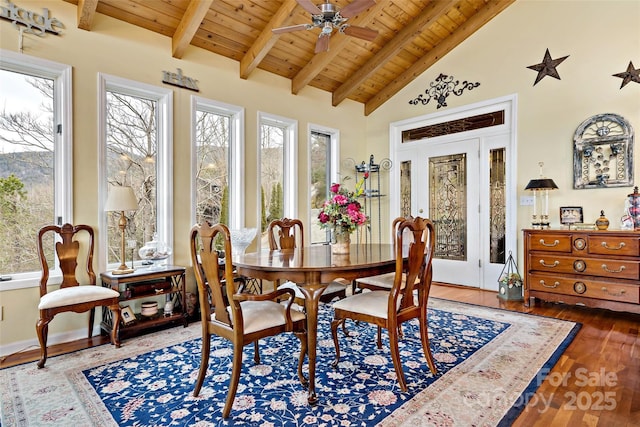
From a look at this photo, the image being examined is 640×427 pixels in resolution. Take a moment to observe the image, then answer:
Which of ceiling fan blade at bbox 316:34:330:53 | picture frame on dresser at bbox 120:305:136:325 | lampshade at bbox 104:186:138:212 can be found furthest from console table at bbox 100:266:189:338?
ceiling fan blade at bbox 316:34:330:53

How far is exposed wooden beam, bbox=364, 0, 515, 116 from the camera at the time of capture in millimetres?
4672

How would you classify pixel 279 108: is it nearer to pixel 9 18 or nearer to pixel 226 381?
pixel 9 18

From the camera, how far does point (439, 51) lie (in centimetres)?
518

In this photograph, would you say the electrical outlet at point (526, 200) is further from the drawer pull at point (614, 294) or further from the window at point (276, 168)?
the window at point (276, 168)

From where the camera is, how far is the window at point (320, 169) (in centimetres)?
536

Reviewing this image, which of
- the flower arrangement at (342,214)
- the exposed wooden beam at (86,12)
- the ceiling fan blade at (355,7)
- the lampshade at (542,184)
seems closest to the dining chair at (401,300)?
the flower arrangement at (342,214)

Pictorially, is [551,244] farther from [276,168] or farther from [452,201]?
[276,168]

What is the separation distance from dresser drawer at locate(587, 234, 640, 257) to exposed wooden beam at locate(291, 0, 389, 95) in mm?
3288

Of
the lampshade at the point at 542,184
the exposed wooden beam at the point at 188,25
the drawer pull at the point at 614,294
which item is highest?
the exposed wooden beam at the point at 188,25

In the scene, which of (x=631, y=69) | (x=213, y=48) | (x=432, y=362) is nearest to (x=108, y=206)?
(x=213, y=48)

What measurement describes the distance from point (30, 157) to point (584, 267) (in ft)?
17.5

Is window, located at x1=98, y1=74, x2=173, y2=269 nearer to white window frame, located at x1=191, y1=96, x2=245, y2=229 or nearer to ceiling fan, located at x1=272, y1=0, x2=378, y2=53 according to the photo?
white window frame, located at x1=191, y1=96, x2=245, y2=229

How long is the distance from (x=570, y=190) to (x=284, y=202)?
3.57 m

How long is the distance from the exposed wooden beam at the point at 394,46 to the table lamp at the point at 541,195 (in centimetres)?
227
